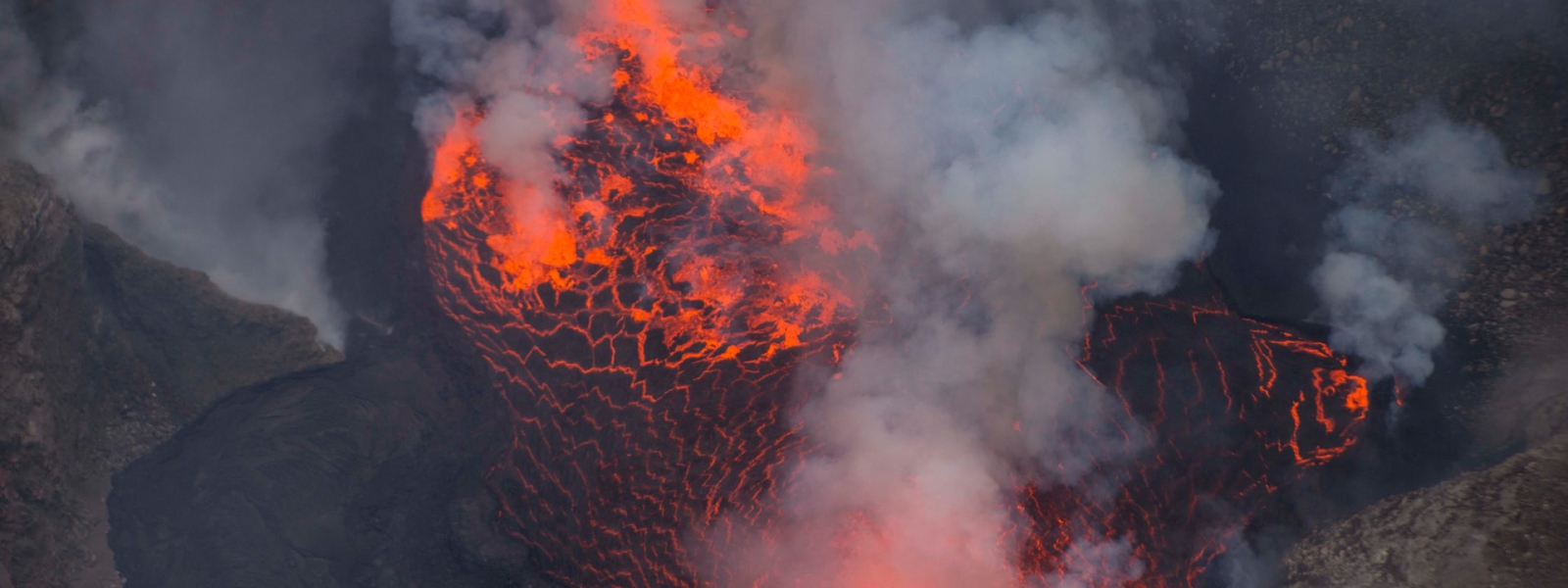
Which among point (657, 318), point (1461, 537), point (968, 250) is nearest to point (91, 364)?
point (657, 318)

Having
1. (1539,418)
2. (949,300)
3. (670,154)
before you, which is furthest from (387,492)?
(1539,418)

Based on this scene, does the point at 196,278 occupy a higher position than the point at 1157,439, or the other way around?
the point at 196,278

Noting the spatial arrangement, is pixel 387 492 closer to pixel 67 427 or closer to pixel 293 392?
pixel 293 392

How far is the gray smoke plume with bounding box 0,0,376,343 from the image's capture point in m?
8.05

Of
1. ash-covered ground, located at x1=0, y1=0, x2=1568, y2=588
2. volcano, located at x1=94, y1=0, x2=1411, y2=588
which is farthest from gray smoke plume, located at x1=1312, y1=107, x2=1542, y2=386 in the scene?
volcano, located at x1=94, y1=0, x2=1411, y2=588

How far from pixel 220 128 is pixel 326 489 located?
403 centimetres

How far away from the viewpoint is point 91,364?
8055mm

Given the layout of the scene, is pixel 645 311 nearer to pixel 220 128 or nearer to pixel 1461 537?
pixel 220 128

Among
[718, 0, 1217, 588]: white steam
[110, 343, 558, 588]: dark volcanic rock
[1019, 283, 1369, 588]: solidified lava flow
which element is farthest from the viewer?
[110, 343, 558, 588]: dark volcanic rock

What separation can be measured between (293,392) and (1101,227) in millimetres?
8389

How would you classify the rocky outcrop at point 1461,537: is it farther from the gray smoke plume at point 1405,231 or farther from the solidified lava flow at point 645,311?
the solidified lava flow at point 645,311

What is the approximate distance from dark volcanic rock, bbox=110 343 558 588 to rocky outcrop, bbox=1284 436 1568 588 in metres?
7.42

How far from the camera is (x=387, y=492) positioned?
809cm

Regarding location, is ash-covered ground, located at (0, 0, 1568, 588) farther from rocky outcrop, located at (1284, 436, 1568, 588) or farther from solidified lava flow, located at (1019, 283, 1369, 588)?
solidified lava flow, located at (1019, 283, 1369, 588)
